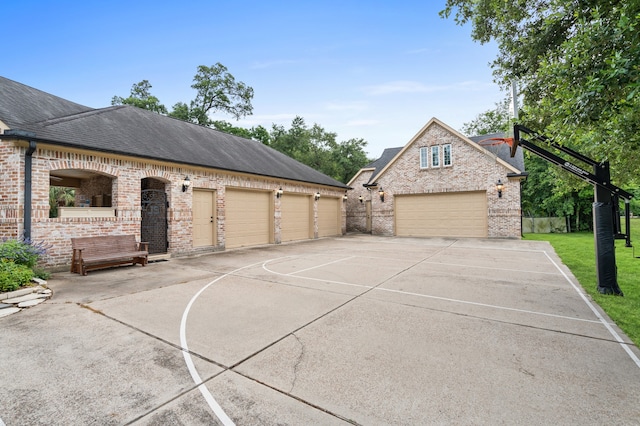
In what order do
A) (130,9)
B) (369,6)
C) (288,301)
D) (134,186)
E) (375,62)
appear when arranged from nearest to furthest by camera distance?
(288,301) < (134,186) < (369,6) < (130,9) < (375,62)

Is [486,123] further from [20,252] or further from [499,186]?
[20,252]

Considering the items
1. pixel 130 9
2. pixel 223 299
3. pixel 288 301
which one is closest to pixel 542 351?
pixel 288 301

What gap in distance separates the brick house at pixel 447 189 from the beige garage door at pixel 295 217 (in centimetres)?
498

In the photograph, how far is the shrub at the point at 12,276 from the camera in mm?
5172

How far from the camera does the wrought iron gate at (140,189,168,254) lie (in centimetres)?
1028

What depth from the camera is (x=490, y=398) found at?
91.4 inches

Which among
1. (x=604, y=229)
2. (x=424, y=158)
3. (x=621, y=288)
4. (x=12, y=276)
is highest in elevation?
(x=424, y=158)

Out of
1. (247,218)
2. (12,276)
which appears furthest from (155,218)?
(12,276)

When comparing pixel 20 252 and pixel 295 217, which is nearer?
pixel 20 252

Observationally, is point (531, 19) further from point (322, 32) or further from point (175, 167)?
point (175, 167)

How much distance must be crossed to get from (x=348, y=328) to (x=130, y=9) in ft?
54.3

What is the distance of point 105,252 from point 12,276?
2.58 meters

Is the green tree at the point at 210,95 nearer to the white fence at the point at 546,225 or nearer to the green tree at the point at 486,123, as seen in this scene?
the green tree at the point at 486,123

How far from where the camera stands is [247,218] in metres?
13.2
